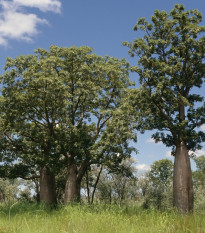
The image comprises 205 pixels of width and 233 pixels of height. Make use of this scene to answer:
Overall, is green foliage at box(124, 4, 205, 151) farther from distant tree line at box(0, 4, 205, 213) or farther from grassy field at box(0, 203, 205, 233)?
grassy field at box(0, 203, 205, 233)

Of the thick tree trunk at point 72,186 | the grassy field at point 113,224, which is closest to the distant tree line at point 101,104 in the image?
the thick tree trunk at point 72,186

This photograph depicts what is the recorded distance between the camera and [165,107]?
718 inches

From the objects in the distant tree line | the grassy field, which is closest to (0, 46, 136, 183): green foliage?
the distant tree line

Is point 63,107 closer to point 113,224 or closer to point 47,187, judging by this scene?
point 47,187

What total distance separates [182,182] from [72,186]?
9.65 m

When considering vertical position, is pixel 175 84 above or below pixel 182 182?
above

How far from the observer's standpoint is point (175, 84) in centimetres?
1811

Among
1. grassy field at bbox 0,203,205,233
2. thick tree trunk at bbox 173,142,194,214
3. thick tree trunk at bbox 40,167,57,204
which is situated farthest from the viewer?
thick tree trunk at bbox 40,167,57,204

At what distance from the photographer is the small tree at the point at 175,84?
1731 centimetres

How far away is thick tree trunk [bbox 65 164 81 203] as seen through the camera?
23.2 meters

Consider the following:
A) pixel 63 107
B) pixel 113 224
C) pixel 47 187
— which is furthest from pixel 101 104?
pixel 113 224

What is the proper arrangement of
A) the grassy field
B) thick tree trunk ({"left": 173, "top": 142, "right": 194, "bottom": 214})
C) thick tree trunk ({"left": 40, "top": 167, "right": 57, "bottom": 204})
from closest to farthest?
the grassy field
thick tree trunk ({"left": 173, "top": 142, "right": 194, "bottom": 214})
thick tree trunk ({"left": 40, "top": 167, "right": 57, "bottom": 204})

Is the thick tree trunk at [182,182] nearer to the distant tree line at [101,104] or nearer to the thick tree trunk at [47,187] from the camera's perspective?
the distant tree line at [101,104]

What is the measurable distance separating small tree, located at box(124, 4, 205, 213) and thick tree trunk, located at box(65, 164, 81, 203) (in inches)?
304
